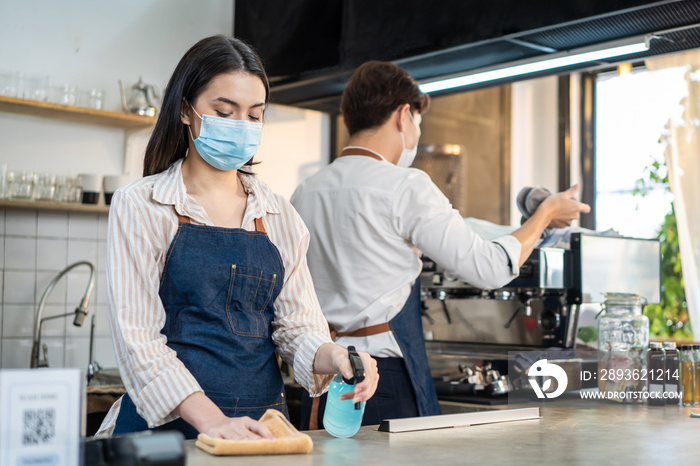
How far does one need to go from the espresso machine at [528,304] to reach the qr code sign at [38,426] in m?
1.77

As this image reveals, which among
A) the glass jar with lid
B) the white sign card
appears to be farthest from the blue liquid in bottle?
the glass jar with lid

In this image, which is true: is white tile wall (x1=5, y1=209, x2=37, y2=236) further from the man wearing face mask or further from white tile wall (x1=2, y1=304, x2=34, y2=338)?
the man wearing face mask

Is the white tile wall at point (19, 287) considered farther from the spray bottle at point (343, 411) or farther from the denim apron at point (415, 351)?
the spray bottle at point (343, 411)

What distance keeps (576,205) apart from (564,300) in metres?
0.42

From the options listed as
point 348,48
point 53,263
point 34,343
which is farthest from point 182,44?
point 34,343

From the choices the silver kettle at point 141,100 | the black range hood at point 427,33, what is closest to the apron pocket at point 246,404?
the black range hood at point 427,33

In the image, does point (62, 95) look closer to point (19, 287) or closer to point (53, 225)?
point (53, 225)

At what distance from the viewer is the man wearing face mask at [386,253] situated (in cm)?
212

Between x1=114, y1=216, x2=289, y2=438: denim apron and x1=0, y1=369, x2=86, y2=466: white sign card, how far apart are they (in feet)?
1.82

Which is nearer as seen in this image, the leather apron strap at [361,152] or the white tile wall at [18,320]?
the leather apron strap at [361,152]

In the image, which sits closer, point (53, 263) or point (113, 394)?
point (113, 394)

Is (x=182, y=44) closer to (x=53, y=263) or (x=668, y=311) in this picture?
(x=53, y=263)

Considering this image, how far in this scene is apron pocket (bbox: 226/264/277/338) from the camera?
60.9 inches

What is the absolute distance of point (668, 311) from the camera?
467 centimetres
